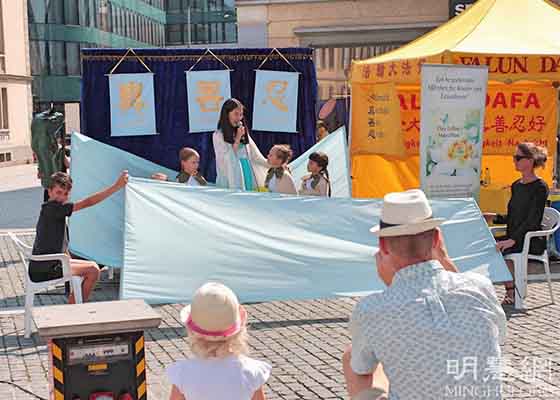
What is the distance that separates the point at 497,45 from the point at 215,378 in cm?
894

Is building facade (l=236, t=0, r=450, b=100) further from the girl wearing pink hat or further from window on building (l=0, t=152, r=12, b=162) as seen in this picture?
the girl wearing pink hat

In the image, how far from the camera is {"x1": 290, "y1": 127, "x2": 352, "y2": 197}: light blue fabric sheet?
11.0 m

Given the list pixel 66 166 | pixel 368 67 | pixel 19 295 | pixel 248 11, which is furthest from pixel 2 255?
pixel 248 11

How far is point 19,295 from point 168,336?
2.57 metres

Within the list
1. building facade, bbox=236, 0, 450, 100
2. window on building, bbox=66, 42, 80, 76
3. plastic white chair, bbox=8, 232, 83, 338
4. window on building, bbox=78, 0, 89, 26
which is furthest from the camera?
window on building, bbox=78, 0, 89, 26

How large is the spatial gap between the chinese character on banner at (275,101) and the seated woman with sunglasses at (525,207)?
3.96 metres

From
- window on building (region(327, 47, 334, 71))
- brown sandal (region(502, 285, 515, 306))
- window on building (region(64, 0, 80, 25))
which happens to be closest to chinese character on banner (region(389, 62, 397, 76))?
brown sandal (region(502, 285, 515, 306))

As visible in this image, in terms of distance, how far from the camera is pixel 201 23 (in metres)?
86.1

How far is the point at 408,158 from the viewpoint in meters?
13.5

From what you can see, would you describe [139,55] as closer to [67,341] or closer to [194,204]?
[194,204]

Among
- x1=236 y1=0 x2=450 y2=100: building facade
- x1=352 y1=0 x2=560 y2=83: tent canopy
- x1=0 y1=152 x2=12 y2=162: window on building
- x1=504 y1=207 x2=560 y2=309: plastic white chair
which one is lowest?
x1=0 y1=152 x2=12 y2=162: window on building

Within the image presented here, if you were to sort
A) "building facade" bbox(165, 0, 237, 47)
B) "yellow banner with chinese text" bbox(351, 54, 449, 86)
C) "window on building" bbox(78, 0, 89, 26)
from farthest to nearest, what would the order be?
1. "building facade" bbox(165, 0, 237, 47)
2. "window on building" bbox(78, 0, 89, 26)
3. "yellow banner with chinese text" bbox(351, 54, 449, 86)

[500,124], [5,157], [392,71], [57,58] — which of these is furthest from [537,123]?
[57,58]

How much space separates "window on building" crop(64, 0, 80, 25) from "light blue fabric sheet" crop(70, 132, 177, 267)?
5394 cm
